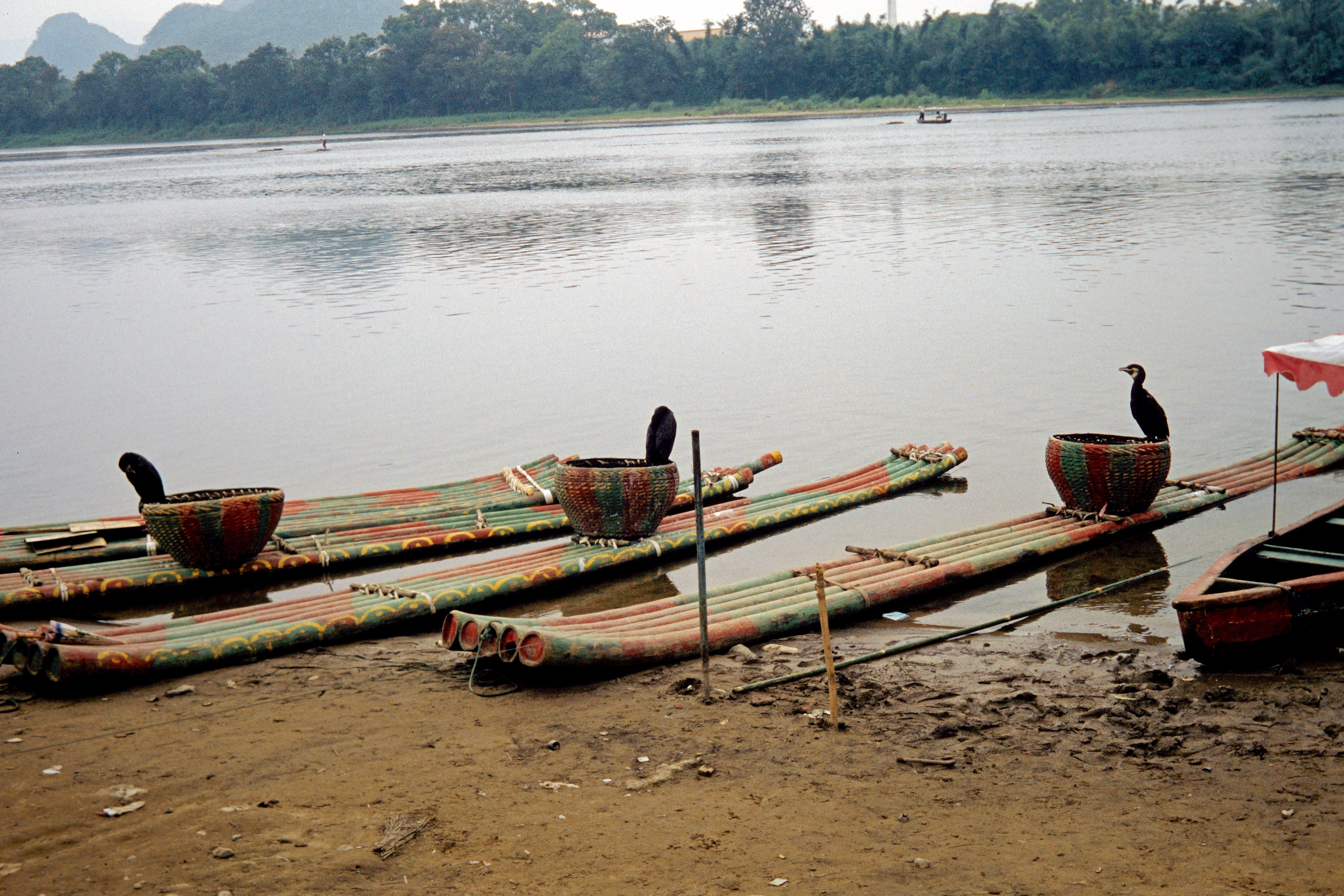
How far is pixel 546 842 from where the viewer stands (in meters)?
4.63

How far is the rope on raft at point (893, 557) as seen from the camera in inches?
310

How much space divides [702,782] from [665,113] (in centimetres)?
10889

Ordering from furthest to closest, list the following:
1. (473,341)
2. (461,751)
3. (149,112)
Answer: (149,112), (473,341), (461,751)

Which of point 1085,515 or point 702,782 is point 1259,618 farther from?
point 702,782

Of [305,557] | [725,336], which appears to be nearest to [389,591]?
[305,557]

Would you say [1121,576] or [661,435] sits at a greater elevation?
[661,435]

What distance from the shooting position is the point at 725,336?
58.4 ft

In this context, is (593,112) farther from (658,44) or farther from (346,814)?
(346,814)

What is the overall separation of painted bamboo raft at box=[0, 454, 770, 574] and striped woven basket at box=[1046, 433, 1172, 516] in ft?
8.79

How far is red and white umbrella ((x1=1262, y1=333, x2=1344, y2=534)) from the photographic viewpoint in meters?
7.09

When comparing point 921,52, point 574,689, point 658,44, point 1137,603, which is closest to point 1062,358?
point 1137,603

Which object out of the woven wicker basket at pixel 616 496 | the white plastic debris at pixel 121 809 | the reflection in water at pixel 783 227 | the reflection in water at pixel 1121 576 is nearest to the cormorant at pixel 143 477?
the woven wicker basket at pixel 616 496

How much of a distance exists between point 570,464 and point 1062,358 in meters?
8.63

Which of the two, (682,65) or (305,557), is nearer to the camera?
(305,557)
